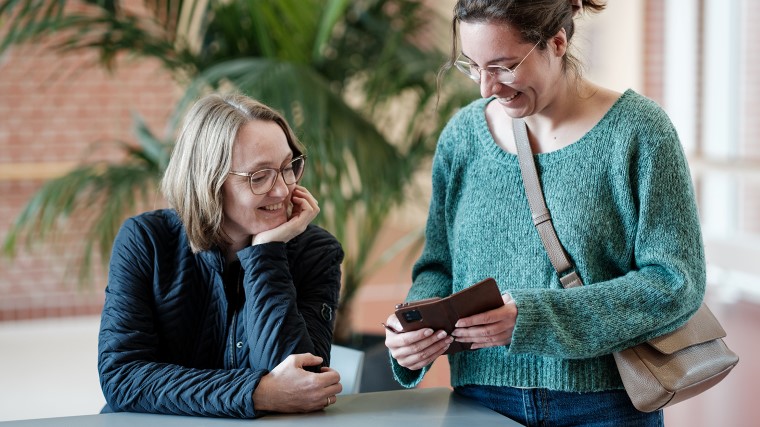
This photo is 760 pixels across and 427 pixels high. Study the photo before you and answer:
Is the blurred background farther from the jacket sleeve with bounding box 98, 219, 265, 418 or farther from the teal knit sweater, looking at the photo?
the jacket sleeve with bounding box 98, 219, 265, 418

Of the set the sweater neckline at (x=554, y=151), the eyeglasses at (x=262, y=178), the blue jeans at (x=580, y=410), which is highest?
the sweater neckline at (x=554, y=151)

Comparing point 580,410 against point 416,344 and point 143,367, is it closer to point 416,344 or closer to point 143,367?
point 416,344

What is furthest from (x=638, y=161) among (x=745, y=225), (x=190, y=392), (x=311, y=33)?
(x=745, y=225)

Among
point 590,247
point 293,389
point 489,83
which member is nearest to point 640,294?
point 590,247

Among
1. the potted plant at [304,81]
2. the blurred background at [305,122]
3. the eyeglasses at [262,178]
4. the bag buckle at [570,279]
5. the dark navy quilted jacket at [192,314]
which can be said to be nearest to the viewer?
the bag buckle at [570,279]

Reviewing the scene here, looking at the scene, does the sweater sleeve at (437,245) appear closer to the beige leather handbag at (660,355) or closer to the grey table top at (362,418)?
the grey table top at (362,418)

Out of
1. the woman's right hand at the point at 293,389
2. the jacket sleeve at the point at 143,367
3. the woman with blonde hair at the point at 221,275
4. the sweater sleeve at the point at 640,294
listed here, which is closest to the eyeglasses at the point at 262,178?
the woman with blonde hair at the point at 221,275

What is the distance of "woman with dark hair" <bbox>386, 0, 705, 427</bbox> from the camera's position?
64.2 inches

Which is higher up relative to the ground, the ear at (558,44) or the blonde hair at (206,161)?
the ear at (558,44)

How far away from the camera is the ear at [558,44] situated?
1.70m

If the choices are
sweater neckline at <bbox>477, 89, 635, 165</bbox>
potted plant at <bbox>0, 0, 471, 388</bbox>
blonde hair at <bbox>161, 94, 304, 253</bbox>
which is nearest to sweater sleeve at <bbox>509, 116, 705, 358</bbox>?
sweater neckline at <bbox>477, 89, 635, 165</bbox>

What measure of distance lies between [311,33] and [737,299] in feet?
14.9

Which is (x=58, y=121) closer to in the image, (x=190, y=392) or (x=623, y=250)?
(x=190, y=392)

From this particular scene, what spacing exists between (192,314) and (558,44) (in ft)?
3.27
